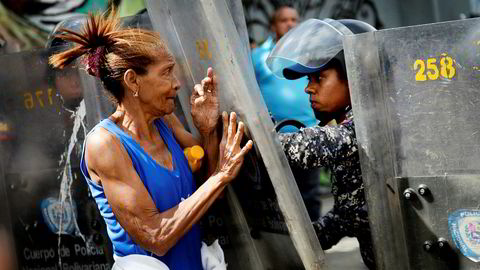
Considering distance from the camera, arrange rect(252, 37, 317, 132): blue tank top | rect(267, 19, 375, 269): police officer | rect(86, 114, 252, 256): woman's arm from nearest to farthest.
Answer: rect(86, 114, 252, 256): woman's arm, rect(267, 19, 375, 269): police officer, rect(252, 37, 317, 132): blue tank top

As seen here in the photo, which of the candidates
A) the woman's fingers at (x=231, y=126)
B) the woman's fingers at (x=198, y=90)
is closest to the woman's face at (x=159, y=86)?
the woman's fingers at (x=198, y=90)

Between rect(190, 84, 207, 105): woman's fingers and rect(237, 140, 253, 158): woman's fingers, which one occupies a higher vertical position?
rect(190, 84, 207, 105): woman's fingers

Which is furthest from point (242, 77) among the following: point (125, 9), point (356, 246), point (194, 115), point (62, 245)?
point (125, 9)

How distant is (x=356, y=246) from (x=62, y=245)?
68.9 inches

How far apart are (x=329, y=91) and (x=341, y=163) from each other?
1.00 feet

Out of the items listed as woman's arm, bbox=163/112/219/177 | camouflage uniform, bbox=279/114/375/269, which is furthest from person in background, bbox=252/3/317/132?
woman's arm, bbox=163/112/219/177

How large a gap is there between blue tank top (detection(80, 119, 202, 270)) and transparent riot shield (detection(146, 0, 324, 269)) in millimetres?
273

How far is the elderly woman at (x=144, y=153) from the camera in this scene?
2377mm

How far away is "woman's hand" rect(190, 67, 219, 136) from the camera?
103 inches

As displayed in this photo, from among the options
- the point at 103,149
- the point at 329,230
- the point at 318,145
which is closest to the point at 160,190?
the point at 103,149

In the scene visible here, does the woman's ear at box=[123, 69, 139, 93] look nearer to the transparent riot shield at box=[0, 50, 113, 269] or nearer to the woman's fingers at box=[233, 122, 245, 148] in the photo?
the woman's fingers at box=[233, 122, 245, 148]

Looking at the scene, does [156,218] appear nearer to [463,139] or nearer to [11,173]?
[463,139]

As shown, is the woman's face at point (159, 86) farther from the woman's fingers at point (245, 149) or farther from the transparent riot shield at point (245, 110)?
the woman's fingers at point (245, 149)

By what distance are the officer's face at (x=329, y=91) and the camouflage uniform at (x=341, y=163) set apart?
0.14 metres
